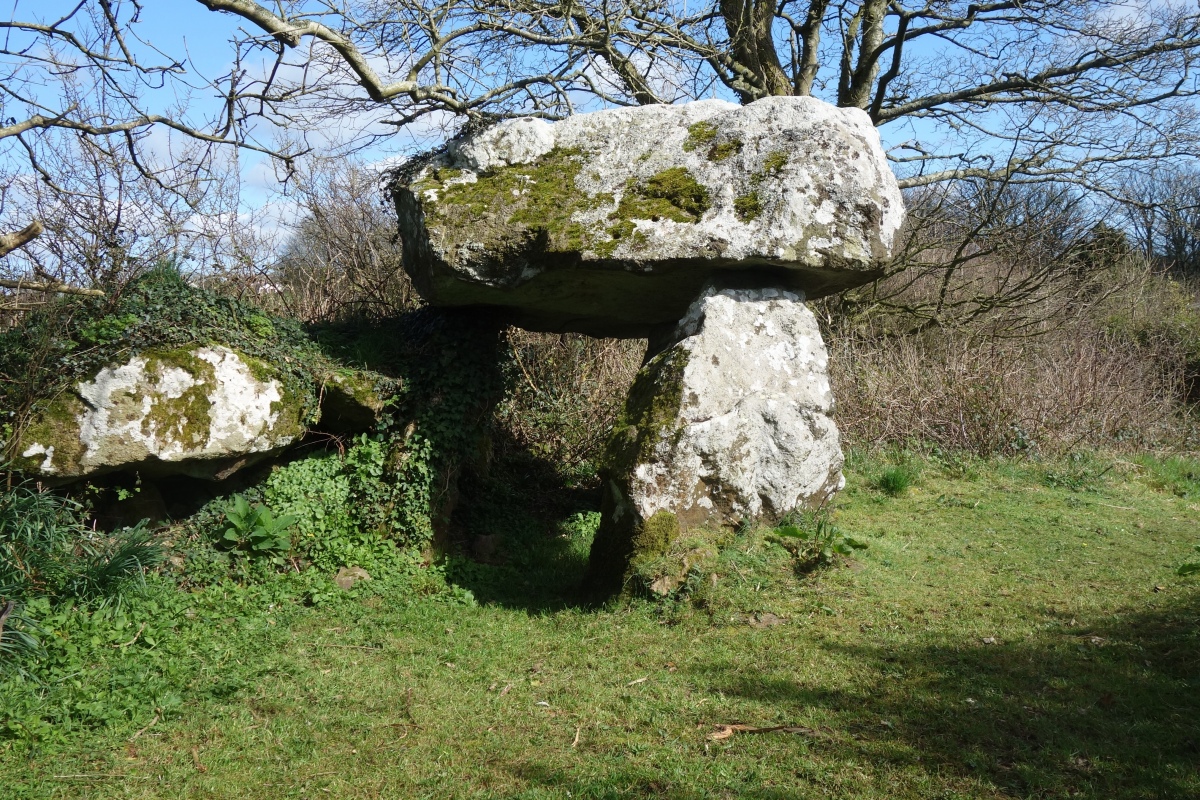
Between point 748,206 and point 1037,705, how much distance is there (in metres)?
3.57

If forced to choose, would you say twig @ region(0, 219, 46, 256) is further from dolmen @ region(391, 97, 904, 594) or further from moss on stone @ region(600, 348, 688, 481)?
moss on stone @ region(600, 348, 688, 481)

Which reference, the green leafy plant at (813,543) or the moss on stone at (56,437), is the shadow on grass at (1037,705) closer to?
the green leafy plant at (813,543)

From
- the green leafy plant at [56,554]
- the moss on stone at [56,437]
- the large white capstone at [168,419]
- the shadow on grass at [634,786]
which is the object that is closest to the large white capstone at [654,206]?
the large white capstone at [168,419]

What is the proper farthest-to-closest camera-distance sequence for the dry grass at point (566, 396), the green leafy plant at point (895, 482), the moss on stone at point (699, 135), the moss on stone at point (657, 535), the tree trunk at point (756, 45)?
the tree trunk at point (756, 45)
the dry grass at point (566, 396)
the green leafy plant at point (895, 482)
the moss on stone at point (699, 135)
the moss on stone at point (657, 535)

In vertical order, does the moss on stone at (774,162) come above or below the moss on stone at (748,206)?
above

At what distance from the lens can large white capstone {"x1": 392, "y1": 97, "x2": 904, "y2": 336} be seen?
6012mm

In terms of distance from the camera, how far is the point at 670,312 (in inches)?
285

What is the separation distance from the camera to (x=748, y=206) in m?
6.04

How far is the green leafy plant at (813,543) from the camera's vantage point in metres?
5.75

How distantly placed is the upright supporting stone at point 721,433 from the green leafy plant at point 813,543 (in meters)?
0.21

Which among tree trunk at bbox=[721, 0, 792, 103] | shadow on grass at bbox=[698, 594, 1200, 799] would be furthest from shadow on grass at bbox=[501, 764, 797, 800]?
tree trunk at bbox=[721, 0, 792, 103]

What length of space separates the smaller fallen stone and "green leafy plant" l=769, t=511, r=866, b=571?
10.1 ft

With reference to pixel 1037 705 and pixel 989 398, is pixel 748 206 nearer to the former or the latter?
pixel 1037 705

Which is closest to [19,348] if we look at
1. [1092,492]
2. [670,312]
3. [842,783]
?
[670,312]
